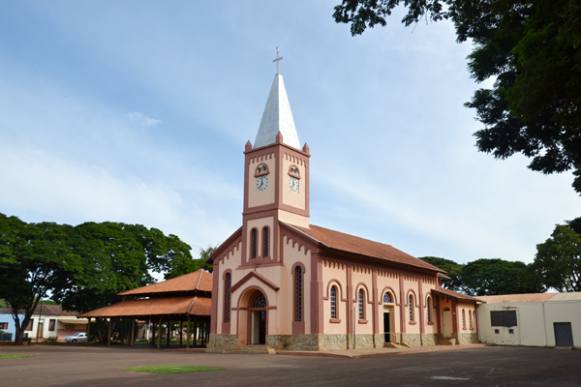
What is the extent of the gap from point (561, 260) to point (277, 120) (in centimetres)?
3430

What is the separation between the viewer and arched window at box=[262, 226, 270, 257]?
31797 millimetres

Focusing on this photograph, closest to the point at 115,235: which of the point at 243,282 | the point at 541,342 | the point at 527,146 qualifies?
the point at 243,282

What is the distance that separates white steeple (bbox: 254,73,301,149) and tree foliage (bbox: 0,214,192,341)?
17.5 m

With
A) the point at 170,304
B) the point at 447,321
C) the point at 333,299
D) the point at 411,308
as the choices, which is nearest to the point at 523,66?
the point at 333,299

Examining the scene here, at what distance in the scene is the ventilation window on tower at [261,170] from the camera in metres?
33.1

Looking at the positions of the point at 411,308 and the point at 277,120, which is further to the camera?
the point at 411,308

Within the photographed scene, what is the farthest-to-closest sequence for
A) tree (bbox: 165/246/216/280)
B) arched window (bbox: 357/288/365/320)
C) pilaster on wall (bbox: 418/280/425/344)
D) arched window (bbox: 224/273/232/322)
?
tree (bbox: 165/246/216/280), pilaster on wall (bbox: 418/280/425/344), arched window (bbox: 224/273/232/322), arched window (bbox: 357/288/365/320)

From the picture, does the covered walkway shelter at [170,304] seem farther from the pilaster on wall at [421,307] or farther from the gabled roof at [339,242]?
the pilaster on wall at [421,307]

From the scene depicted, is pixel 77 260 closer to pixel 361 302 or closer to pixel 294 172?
pixel 294 172

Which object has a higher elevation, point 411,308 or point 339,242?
point 339,242

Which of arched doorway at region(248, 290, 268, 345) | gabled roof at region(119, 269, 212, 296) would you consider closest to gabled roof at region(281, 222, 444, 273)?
arched doorway at region(248, 290, 268, 345)

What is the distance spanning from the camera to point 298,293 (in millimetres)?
30047

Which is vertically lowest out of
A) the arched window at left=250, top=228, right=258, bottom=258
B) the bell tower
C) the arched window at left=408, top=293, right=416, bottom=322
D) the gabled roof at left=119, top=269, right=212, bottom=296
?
the arched window at left=408, top=293, right=416, bottom=322

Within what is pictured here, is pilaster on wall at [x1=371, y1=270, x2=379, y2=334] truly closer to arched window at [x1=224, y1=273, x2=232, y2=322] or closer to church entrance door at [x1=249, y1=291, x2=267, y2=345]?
church entrance door at [x1=249, y1=291, x2=267, y2=345]
